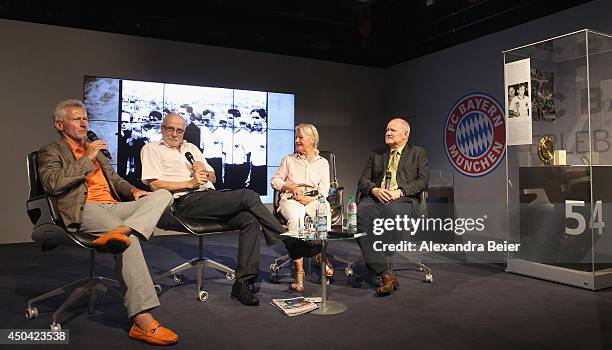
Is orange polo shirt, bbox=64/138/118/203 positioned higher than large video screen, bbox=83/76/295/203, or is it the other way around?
large video screen, bbox=83/76/295/203

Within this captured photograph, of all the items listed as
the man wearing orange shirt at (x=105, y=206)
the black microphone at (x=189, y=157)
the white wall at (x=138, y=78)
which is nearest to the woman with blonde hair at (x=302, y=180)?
the black microphone at (x=189, y=157)

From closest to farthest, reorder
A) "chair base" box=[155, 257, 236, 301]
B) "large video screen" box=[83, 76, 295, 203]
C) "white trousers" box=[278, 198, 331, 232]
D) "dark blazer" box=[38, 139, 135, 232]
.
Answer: "dark blazer" box=[38, 139, 135, 232]
"chair base" box=[155, 257, 236, 301]
"white trousers" box=[278, 198, 331, 232]
"large video screen" box=[83, 76, 295, 203]

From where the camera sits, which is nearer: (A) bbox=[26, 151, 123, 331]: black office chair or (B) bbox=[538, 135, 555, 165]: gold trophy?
(A) bbox=[26, 151, 123, 331]: black office chair

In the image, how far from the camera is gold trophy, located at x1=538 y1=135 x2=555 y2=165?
12.6ft

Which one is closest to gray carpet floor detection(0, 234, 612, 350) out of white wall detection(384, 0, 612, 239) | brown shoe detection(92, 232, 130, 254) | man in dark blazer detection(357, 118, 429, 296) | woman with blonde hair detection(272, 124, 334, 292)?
man in dark blazer detection(357, 118, 429, 296)

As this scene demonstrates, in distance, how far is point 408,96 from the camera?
7.44m

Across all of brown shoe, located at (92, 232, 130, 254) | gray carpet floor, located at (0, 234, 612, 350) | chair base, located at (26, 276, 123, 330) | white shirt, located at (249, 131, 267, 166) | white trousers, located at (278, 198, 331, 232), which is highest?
white shirt, located at (249, 131, 267, 166)

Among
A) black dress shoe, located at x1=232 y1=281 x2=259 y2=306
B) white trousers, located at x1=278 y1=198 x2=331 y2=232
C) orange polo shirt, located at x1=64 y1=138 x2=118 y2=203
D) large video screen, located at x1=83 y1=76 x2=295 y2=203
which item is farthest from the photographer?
large video screen, located at x1=83 y1=76 x2=295 y2=203

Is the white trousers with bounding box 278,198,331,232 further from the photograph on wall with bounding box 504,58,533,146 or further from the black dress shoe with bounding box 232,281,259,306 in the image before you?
the photograph on wall with bounding box 504,58,533,146

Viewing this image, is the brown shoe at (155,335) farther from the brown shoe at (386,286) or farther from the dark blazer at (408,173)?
the dark blazer at (408,173)

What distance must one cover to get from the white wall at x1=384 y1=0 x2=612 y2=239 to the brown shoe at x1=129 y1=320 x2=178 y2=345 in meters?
4.27

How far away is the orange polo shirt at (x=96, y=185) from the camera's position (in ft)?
8.82

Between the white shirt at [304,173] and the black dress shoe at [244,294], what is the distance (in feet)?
2.99

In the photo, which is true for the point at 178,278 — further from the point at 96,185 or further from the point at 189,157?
the point at 96,185
